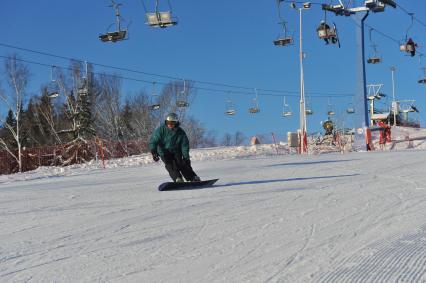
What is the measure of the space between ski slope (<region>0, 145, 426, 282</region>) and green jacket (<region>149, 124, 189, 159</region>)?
5.12ft

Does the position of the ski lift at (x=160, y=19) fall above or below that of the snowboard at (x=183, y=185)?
above

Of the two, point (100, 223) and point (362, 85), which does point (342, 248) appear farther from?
point (362, 85)

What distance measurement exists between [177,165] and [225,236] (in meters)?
5.84

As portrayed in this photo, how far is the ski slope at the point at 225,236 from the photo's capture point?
4.41 m

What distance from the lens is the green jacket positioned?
11461mm

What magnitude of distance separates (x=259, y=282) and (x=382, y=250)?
1.43 metres

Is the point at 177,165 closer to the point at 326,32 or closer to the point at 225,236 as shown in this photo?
the point at 225,236

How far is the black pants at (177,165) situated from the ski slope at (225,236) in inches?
56.1

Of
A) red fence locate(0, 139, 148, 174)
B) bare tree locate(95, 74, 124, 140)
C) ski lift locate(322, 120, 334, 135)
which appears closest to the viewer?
red fence locate(0, 139, 148, 174)

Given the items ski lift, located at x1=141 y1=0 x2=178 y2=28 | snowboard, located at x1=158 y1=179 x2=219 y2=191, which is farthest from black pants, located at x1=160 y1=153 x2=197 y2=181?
ski lift, located at x1=141 y1=0 x2=178 y2=28

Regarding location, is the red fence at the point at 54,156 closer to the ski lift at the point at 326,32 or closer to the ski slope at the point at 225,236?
the ski lift at the point at 326,32

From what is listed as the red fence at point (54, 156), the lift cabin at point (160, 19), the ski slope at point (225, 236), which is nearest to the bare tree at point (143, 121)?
the red fence at point (54, 156)

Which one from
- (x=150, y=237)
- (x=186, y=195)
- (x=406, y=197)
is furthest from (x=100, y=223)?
(x=406, y=197)

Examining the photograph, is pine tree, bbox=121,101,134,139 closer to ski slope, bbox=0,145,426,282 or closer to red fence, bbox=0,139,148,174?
red fence, bbox=0,139,148,174
